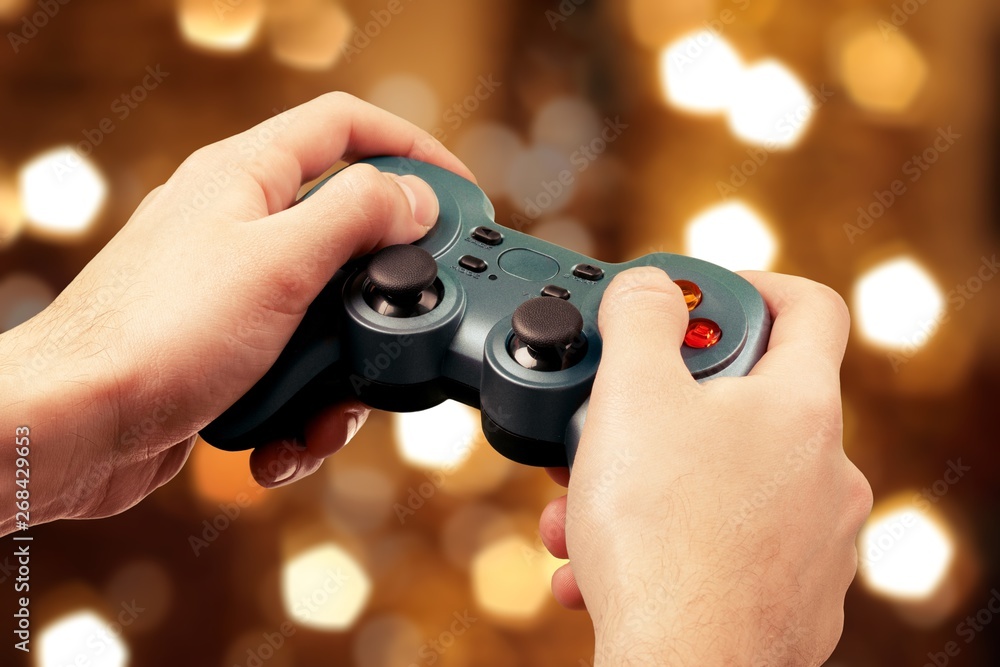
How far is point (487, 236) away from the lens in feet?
3.33

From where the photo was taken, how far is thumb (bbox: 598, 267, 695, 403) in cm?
80

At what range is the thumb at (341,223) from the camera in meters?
0.90

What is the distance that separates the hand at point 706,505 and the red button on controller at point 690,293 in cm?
7

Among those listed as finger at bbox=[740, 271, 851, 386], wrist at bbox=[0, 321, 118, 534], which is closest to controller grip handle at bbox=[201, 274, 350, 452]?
wrist at bbox=[0, 321, 118, 534]

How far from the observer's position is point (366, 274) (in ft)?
3.13

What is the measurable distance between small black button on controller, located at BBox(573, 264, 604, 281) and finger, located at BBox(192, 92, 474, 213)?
0.79 feet

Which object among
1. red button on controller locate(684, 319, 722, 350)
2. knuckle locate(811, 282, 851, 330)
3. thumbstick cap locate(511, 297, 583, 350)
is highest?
thumbstick cap locate(511, 297, 583, 350)

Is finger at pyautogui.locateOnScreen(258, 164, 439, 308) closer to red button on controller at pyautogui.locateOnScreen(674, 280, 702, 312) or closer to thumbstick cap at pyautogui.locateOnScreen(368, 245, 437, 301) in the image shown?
thumbstick cap at pyautogui.locateOnScreen(368, 245, 437, 301)

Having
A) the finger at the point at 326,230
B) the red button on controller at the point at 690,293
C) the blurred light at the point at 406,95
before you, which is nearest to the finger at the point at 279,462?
the finger at the point at 326,230

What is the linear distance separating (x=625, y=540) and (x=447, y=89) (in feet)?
3.36

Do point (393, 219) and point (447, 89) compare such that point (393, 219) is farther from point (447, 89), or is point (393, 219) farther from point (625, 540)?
point (447, 89)

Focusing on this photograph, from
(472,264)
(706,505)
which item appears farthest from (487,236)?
(706,505)

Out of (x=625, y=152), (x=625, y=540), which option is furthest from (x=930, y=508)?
(x=625, y=540)

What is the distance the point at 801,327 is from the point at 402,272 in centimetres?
35
